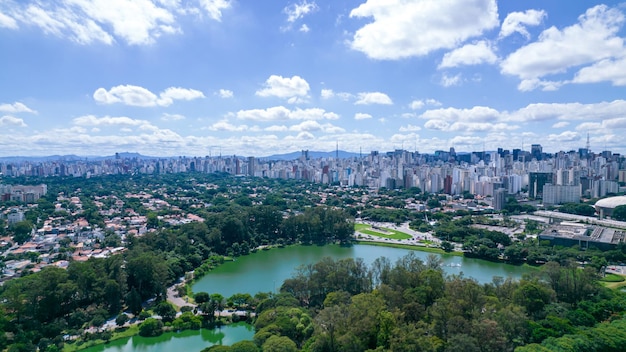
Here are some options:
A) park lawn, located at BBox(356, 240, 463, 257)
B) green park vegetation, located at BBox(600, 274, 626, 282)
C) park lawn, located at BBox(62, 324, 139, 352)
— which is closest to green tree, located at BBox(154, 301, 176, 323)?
park lawn, located at BBox(62, 324, 139, 352)

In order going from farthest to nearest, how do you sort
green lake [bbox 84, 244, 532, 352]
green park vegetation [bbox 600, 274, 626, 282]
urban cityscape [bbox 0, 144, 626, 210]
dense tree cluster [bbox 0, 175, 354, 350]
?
urban cityscape [bbox 0, 144, 626, 210], green park vegetation [bbox 600, 274, 626, 282], dense tree cluster [bbox 0, 175, 354, 350], green lake [bbox 84, 244, 532, 352]

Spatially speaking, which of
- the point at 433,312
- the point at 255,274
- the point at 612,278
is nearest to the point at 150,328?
the point at 255,274

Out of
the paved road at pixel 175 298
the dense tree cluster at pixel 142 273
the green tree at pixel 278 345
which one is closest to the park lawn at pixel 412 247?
the dense tree cluster at pixel 142 273

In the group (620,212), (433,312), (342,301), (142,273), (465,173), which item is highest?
(465,173)

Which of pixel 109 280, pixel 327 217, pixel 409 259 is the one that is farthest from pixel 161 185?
pixel 409 259

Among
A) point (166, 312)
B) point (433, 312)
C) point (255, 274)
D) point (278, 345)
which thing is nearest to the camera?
point (278, 345)

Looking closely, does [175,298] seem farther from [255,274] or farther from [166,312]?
[255,274]

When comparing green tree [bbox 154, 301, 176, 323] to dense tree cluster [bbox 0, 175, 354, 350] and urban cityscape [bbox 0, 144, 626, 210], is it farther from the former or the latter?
urban cityscape [bbox 0, 144, 626, 210]

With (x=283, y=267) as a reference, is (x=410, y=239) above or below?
above
